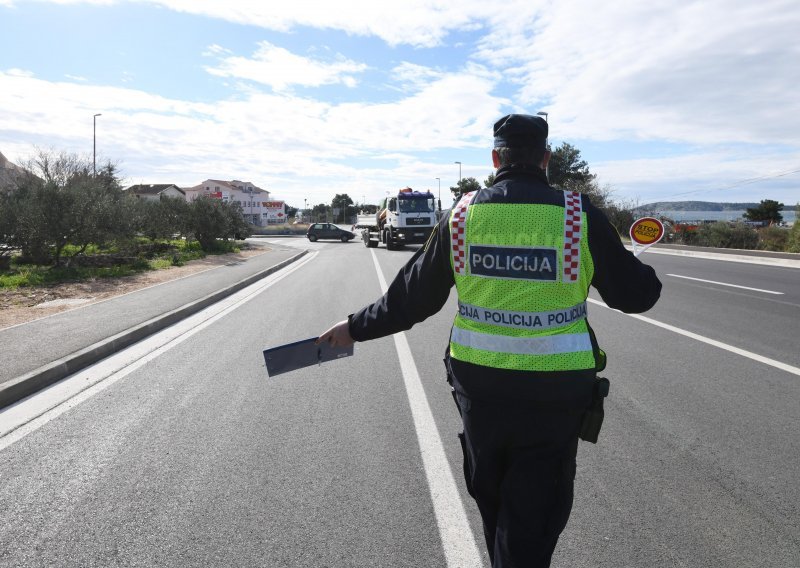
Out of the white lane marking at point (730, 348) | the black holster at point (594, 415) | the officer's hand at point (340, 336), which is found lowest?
the white lane marking at point (730, 348)

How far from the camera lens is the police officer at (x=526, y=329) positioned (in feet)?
6.64

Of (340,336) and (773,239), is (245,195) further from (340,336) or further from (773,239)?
(340,336)

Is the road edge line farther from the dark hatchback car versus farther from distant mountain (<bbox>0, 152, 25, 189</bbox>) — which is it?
the dark hatchback car

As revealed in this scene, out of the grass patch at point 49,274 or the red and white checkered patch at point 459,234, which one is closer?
the red and white checkered patch at point 459,234

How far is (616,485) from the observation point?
12.1 feet

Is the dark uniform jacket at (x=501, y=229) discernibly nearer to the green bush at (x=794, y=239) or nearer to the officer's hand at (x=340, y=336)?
the officer's hand at (x=340, y=336)

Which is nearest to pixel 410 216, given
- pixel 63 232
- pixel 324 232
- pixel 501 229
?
pixel 63 232

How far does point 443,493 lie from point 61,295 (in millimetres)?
12205

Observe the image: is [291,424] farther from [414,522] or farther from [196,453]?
[414,522]

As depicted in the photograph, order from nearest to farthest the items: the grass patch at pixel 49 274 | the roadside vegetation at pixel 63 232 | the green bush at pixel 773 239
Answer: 1. the grass patch at pixel 49 274
2. the roadside vegetation at pixel 63 232
3. the green bush at pixel 773 239

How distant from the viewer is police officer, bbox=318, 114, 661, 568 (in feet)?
6.64

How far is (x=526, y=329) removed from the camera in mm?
2133

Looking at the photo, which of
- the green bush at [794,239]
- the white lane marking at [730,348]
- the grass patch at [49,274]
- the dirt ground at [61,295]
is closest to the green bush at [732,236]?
the green bush at [794,239]

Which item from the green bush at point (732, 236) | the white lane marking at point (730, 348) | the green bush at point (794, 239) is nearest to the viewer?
the white lane marking at point (730, 348)
